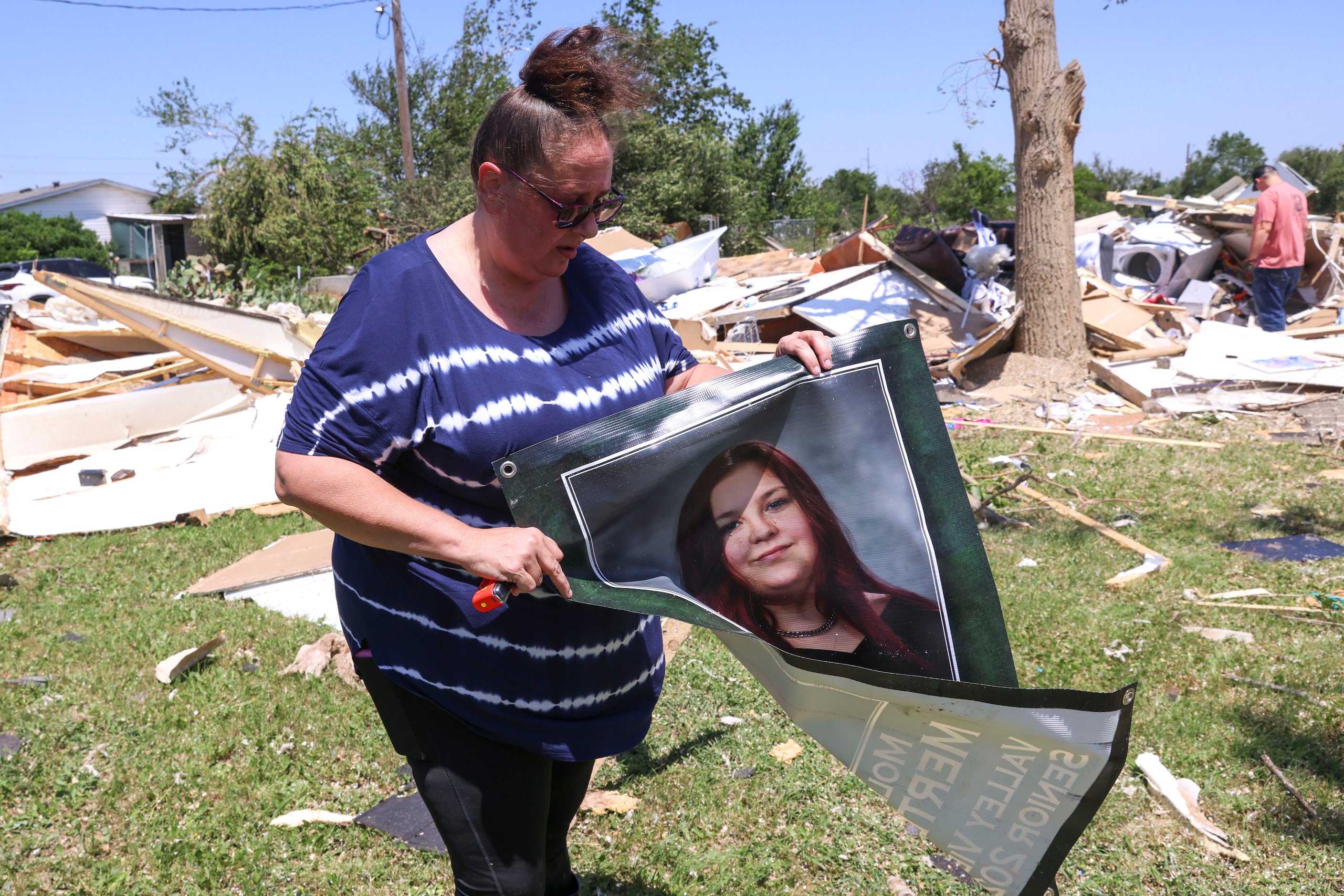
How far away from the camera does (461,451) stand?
1.75m

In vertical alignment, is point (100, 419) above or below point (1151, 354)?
below

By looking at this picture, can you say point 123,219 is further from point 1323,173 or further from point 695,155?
point 1323,173

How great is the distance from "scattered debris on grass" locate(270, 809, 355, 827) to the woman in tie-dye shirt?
1635mm

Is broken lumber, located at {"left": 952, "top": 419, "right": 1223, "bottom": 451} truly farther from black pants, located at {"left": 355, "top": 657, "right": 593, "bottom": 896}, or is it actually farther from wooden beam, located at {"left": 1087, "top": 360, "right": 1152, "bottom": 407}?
black pants, located at {"left": 355, "top": 657, "right": 593, "bottom": 896}

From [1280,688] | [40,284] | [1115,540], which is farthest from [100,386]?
[1280,688]

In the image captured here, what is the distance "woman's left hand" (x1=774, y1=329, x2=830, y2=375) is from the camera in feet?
6.68

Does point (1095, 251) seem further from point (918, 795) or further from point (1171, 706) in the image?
point (918, 795)

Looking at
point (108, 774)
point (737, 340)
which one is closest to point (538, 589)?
point (108, 774)

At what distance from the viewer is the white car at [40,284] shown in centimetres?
1839

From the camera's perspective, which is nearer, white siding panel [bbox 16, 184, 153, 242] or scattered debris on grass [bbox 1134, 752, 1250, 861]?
scattered debris on grass [bbox 1134, 752, 1250, 861]

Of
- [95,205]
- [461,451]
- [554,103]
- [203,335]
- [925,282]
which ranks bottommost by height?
[203,335]

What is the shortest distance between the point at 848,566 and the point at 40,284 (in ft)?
54.4

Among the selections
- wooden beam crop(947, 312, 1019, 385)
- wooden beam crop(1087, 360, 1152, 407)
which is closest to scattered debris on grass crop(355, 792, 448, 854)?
wooden beam crop(947, 312, 1019, 385)

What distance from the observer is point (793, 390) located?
206 cm
